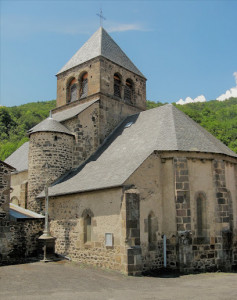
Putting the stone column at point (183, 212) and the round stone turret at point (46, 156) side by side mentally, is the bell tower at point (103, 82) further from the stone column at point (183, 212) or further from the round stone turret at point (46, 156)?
the stone column at point (183, 212)

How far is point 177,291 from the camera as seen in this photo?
31.9 feet

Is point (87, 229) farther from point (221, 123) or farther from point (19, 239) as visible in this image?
point (221, 123)

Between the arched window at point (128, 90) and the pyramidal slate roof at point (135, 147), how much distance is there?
12.4ft

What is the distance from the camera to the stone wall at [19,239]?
15.0 m

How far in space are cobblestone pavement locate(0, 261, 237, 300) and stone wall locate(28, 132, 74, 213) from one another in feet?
18.1

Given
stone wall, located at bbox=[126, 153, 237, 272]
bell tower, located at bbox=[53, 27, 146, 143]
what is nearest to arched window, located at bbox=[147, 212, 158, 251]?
stone wall, located at bbox=[126, 153, 237, 272]

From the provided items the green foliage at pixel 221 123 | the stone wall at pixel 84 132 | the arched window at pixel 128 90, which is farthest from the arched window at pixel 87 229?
the green foliage at pixel 221 123

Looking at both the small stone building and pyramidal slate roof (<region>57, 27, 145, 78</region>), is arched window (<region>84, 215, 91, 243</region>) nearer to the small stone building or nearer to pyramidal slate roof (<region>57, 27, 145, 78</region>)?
the small stone building

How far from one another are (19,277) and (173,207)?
6.76 meters

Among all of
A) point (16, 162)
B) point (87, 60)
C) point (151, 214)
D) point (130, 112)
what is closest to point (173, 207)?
point (151, 214)

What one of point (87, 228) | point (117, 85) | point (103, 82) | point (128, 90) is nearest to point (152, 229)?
point (87, 228)

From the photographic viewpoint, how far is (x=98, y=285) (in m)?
10.4

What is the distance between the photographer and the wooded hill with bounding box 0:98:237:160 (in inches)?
1720

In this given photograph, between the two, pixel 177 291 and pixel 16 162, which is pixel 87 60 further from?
pixel 177 291
